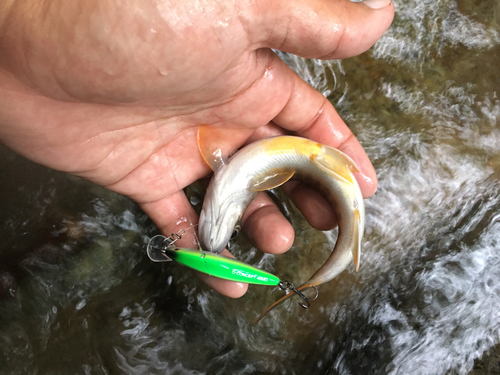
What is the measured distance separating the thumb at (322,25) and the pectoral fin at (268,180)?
85 cm

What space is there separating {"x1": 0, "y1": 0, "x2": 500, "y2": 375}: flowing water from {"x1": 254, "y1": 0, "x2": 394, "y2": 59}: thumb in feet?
4.54

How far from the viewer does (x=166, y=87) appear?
217cm

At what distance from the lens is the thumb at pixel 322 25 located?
79.7 inches

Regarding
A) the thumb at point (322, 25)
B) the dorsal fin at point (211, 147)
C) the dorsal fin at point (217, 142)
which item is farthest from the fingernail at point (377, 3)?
the dorsal fin at point (211, 147)

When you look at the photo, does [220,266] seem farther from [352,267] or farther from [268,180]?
[352,267]

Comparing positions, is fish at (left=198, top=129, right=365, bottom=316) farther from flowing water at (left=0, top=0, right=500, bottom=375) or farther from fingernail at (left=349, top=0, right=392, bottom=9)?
fingernail at (left=349, top=0, right=392, bottom=9)

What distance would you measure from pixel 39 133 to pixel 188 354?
2241 millimetres

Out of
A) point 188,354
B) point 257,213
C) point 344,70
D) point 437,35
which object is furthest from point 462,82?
point 188,354

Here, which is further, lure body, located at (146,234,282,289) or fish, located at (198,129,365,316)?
fish, located at (198,129,365,316)

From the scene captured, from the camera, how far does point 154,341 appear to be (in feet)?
10.6

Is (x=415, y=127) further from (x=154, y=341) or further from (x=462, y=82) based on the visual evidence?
(x=154, y=341)

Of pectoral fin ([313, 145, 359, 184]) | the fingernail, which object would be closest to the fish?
pectoral fin ([313, 145, 359, 184])

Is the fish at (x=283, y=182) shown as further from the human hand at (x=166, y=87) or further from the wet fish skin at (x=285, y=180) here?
the human hand at (x=166, y=87)

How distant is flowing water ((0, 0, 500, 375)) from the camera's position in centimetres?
310
